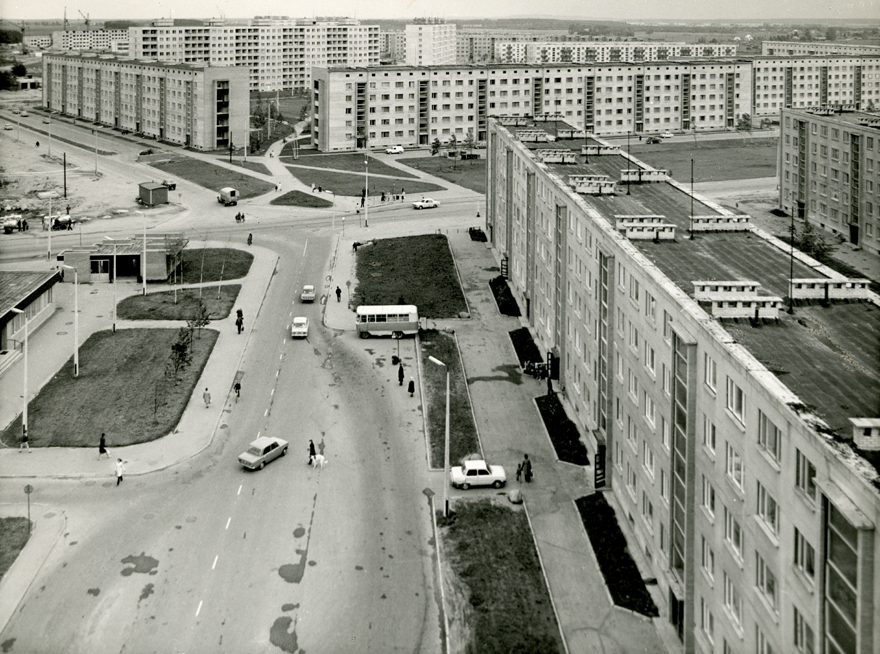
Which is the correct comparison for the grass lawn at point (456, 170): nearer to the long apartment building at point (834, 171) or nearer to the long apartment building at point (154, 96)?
the long apartment building at point (154, 96)

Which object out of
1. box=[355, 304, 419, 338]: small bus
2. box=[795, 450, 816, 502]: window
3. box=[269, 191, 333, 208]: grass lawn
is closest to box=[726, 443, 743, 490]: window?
box=[795, 450, 816, 502]: window

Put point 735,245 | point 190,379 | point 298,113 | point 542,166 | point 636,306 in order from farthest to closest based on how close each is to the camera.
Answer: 1. point 298,113
2. point 542,166
3. point 190,379
4. point 735,245
5. point 636,306

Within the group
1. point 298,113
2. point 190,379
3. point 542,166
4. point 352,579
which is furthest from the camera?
point 298,113

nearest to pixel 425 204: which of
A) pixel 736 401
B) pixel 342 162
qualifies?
pixel 342 162

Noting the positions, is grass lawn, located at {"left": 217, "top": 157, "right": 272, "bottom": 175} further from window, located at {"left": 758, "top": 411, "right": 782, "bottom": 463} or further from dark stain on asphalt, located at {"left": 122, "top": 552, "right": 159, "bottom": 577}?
window, located at {"left": 758, "top": 411, "right": 782, "bottom": 463}

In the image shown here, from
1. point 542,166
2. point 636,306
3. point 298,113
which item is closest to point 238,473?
point 636,306

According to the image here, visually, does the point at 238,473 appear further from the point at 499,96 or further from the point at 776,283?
the point at 499,96
